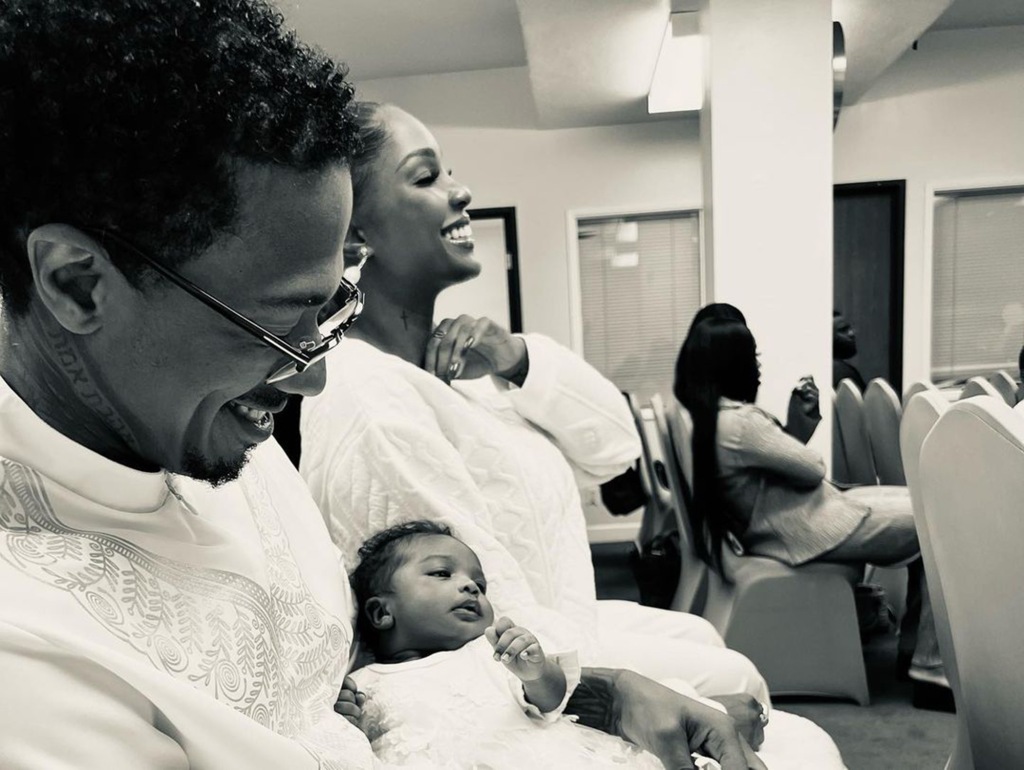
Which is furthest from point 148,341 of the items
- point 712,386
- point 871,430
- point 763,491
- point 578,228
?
point 578,228

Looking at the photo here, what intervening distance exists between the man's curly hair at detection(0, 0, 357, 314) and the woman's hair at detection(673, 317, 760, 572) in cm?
225

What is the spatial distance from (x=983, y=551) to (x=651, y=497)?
293cm

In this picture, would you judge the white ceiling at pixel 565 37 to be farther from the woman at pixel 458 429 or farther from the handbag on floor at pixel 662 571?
the woman at pixel 458 429

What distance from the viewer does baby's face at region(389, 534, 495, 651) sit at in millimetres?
1188

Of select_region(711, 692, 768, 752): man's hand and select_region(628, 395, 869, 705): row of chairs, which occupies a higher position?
select_region(711, 692, 768, 752): man's hand

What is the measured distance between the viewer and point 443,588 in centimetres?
119

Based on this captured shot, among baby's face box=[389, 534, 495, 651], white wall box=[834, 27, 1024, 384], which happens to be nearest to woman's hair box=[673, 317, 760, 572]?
baby's face box=[389, 534, 495, 651]

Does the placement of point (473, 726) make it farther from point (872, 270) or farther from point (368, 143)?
point (872, 270)

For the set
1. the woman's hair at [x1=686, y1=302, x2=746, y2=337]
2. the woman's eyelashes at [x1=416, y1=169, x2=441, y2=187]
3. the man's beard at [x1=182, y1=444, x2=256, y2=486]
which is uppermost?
the woman's eyelashes at [x1=416, y1=169, x2=441, y2=187]

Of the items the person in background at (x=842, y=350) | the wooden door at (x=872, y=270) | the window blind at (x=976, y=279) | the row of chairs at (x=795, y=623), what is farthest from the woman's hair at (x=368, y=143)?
the window blind at (x=976, y=279)

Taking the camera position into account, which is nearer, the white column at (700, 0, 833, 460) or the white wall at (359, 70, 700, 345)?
the white column at (700, 0, 833, 460)

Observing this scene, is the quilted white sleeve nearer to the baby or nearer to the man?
the baby

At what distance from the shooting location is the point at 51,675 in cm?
48

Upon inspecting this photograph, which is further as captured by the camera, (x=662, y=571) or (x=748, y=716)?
(x=662, y=571)
